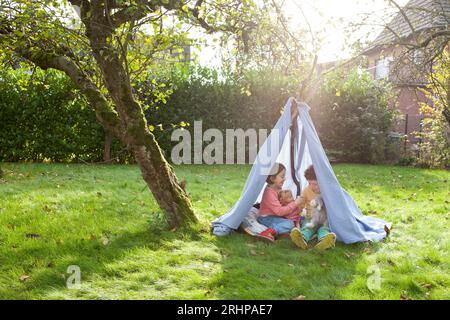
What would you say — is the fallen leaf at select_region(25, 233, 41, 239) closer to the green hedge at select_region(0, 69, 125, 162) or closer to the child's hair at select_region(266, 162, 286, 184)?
the child's hair at select_region(266, 162, 286, 184)

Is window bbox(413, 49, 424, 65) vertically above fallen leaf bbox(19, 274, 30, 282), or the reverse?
window bbox(413, 49, 424, 65)

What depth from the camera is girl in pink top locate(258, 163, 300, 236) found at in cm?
566

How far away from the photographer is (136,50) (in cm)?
568

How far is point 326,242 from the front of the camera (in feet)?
16.6

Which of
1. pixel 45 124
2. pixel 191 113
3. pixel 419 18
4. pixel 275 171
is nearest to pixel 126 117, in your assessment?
pixel 275 171

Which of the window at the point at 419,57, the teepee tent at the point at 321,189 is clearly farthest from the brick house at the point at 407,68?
the teepee tent at the point at 321,189

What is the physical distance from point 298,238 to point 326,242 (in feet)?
1.02

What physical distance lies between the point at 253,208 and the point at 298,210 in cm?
65

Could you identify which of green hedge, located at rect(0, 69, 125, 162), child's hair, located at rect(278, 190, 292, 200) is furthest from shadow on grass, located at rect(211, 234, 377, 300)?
green hedge, located at rect(0, 69, 125, 162)

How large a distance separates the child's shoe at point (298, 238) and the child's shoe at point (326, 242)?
0.14 meters

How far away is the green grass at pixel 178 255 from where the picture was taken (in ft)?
12.7

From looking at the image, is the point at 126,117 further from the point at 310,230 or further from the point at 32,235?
the point at 310,230

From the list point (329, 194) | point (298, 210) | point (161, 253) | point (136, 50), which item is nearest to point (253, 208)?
point (298, 210)

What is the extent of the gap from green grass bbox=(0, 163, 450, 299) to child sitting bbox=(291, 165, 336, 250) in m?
0.12
